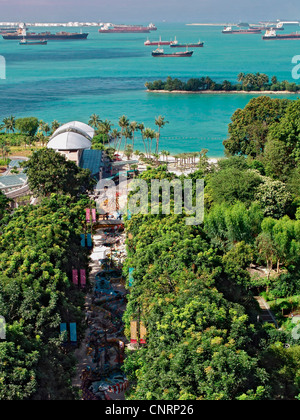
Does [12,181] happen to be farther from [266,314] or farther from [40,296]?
[40,296]

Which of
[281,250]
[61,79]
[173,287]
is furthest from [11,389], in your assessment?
[61,79]

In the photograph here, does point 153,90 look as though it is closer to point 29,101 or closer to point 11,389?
point 29,101

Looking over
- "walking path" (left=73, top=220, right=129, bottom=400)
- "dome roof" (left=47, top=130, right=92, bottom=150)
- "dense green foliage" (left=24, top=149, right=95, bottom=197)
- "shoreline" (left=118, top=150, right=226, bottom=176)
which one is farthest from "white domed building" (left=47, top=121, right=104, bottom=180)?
"walking path" (left=73, top=220, right=129, bottom=400)

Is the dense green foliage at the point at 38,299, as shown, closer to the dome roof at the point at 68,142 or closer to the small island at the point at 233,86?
the dome roof at the point at 68,142

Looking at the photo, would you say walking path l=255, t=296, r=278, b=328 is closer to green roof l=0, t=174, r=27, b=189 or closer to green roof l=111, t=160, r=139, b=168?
green roof l=0, t=174, r=27, b=189

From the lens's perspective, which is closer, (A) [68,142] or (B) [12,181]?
(B) [12,181]

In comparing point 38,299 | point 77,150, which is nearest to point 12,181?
point 77,150

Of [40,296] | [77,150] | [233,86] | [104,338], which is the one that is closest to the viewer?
[40,296]
